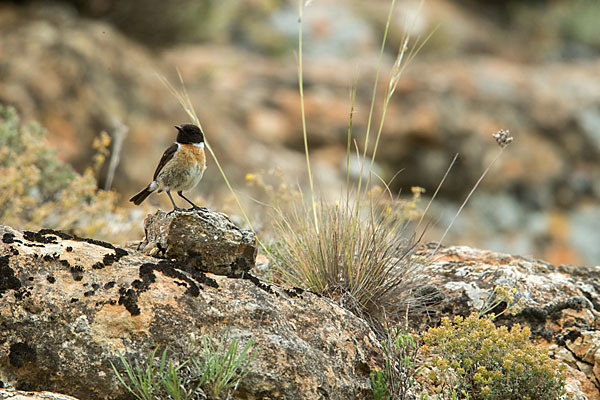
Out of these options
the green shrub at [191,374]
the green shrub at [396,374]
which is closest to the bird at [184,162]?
the green shrub at [191,374]

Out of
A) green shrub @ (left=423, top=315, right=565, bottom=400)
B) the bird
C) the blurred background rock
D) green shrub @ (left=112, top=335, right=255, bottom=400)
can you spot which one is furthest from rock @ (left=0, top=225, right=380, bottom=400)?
the blurred background rock

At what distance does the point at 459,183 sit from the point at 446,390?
10.9 metres

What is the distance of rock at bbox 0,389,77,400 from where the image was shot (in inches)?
100

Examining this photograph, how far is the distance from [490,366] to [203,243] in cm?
165

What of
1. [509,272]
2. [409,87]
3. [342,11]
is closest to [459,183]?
[409,87]

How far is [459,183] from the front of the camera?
45.9ft

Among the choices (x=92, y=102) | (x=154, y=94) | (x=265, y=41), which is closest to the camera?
(x=92, y=102)

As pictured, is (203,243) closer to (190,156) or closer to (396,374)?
(190,156)

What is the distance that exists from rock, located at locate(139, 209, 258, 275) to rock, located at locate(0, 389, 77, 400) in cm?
108

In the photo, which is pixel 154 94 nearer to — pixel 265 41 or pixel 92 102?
pixel 92 102

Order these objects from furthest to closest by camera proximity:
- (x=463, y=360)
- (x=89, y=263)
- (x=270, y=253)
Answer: (x=270, y=253) < (x=463, y=360) < (x=89, y=263)

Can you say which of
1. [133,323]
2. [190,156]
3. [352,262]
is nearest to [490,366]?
[352,262]

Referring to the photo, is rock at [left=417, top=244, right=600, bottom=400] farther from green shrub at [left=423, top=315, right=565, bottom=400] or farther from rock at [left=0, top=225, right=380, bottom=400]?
rock at [left=0, top=225, right=380, bottom=400]

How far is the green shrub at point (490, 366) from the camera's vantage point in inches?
130
